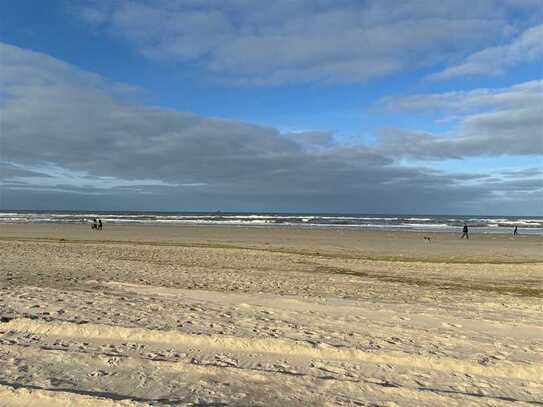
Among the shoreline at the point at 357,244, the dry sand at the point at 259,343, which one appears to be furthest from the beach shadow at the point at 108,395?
the shoreline at the point at 357,244

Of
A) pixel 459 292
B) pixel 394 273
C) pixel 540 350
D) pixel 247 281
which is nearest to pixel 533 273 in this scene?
pixel 394 273

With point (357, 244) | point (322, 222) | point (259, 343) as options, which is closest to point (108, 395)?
point (259, 343)

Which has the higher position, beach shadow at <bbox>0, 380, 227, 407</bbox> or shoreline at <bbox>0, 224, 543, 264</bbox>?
beach shadow at <bbox>0, 380, 227, 407</bbox>

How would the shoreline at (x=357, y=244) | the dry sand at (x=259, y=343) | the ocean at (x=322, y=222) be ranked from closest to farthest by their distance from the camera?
the dry sand at (x=259, y=343), the shoreline at (x=357, y=244), the ocean at (x=322, y=222)

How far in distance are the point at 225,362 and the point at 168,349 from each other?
0.82 m

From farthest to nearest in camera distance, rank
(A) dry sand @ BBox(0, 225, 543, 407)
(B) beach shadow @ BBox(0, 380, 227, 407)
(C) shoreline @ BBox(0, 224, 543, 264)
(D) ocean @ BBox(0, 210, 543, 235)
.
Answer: (D) ocean @ BBox(0, 210, 543, 235), (C) shoreline @ BBox(0, 224, 543, 264), (A) dry sand @ BBox(0, 225, 543, 407), (B) beach shadow @ BBox(0, 380, 227, 407)

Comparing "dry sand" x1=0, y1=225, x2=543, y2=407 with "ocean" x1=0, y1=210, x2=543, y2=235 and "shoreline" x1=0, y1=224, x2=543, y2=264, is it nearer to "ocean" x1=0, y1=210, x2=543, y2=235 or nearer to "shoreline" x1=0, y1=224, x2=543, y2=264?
"shoreline" x1=0, y1=224, x2=543, y2=264

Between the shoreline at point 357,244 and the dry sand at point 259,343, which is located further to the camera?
the shoreline at point 357,244

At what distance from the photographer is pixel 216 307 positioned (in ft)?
27.5

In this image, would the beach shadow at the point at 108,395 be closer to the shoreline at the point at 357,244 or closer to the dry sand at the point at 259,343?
the dry sand at the point at 259,343

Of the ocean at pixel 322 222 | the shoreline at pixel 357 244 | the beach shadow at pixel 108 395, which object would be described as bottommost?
the shoreline at pixel 357 244

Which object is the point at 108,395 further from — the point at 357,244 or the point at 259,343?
the point at 357,244

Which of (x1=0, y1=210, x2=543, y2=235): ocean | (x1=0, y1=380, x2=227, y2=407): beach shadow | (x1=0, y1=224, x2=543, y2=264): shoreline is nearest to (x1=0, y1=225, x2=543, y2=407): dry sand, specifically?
(x1=0, y1=380, x2=227, y2=407): beach shadow

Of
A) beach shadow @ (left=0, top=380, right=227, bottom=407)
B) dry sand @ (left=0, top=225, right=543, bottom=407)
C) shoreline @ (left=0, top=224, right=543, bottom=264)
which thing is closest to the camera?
beach shadow @ (left=0, top=380, right=227, bottom=407)
